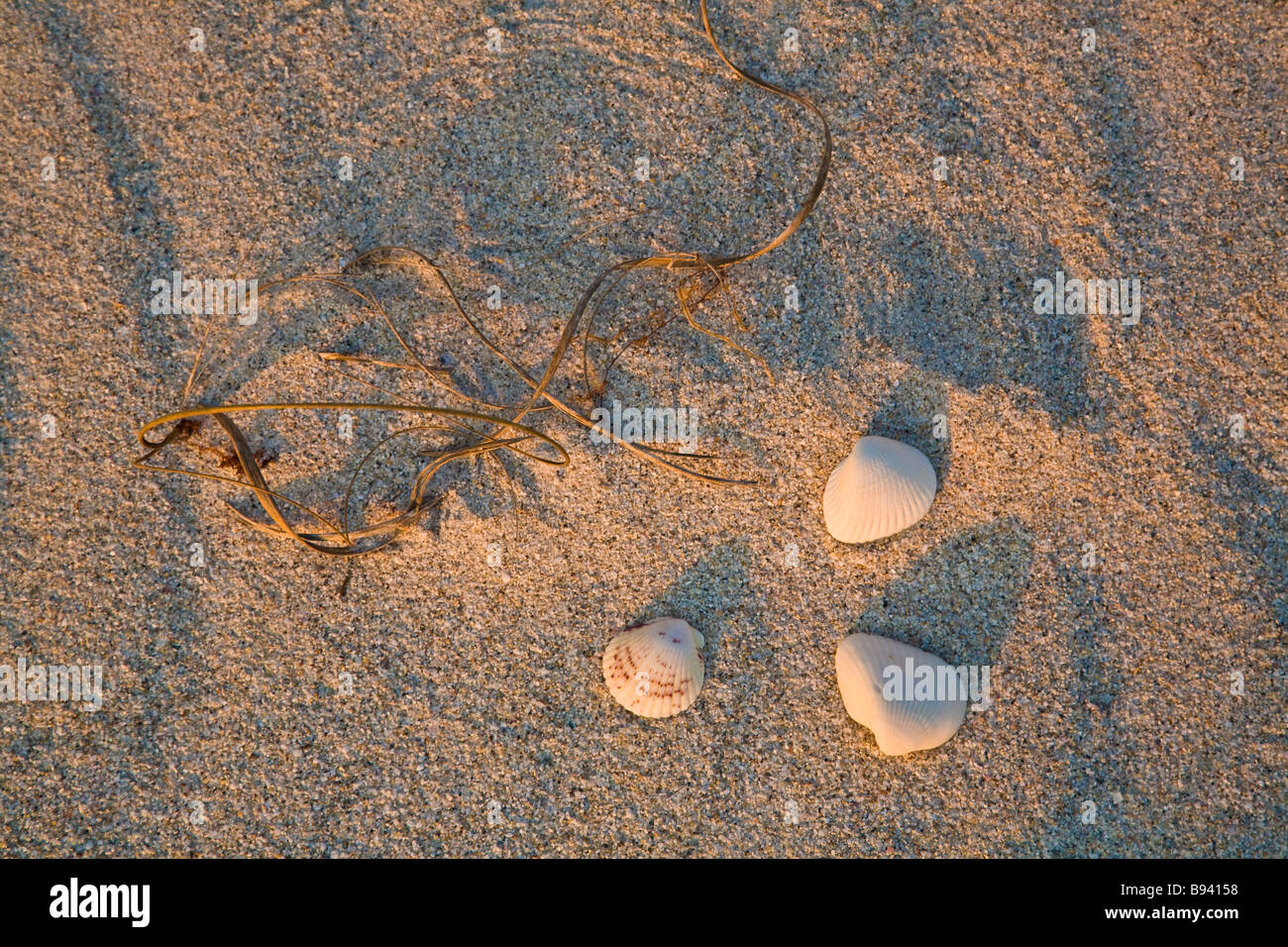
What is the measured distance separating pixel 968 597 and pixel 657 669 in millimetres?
931

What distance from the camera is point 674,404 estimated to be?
2430mm

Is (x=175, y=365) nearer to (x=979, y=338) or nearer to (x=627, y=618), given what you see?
(x=627, y=618)

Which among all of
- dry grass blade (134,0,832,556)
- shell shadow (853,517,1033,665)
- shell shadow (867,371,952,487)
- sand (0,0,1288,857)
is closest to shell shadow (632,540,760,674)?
sand (0,0,1288,857)

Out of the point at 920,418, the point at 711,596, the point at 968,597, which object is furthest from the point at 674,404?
the point at 968,597

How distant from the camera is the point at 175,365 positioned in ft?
7.94

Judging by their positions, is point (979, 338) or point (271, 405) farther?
point (979, 338)

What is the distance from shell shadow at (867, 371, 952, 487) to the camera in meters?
2.39

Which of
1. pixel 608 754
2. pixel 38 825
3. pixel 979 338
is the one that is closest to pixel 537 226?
pixel 979 338

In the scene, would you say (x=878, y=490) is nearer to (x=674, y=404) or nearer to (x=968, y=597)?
(x=968, y=597)

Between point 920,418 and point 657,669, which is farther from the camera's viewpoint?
point 920,418

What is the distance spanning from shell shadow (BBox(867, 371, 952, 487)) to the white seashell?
51 cm

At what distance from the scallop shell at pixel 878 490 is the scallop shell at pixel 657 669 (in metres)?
0.55

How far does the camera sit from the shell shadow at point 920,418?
2.39 meters
